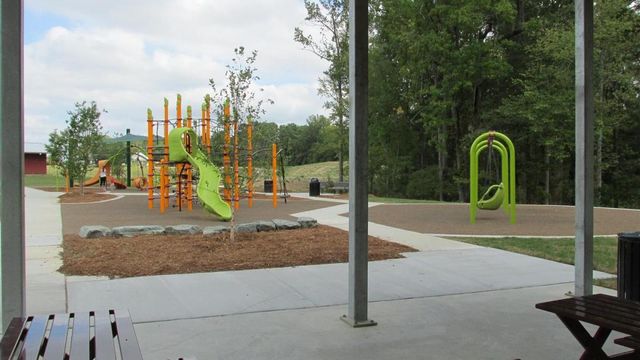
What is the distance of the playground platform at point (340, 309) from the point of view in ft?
13.9

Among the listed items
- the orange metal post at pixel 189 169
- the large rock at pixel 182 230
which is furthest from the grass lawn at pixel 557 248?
the orange metal post at pixel 189 169

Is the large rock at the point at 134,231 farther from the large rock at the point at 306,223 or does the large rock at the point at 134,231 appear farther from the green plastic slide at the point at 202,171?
the large rock at the point at 306,223

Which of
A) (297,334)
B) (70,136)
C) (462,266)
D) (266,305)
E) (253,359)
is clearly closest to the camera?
(253,359)

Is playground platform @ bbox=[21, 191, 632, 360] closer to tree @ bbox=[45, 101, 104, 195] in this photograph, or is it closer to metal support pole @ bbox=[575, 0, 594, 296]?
metal support pole @ bbox=[575, 0, 594, 296]

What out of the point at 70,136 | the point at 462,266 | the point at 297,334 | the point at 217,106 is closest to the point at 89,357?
the point at 297,334

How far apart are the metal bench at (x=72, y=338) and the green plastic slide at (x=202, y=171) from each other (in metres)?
9.88

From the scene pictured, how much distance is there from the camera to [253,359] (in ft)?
13.1

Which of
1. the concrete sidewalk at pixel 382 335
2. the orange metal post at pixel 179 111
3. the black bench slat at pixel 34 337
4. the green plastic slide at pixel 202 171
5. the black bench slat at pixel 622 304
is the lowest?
the concrete sidewalk at pixel 382 335

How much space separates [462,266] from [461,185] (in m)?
27.3

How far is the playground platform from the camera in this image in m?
4.25

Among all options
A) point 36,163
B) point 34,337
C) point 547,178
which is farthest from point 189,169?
point 36,163

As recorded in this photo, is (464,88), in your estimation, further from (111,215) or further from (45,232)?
(45,232)

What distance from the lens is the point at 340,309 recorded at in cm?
543

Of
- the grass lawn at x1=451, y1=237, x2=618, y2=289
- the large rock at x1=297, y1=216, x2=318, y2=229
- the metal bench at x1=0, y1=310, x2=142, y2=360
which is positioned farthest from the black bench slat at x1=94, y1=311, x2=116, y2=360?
the large rock at x1=297, y1=216, x2=318, y2=229
